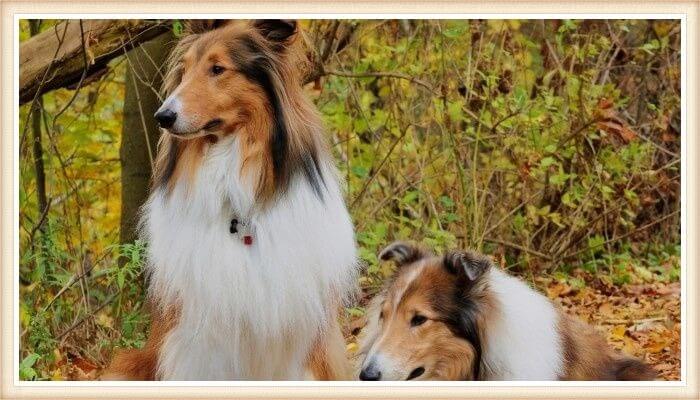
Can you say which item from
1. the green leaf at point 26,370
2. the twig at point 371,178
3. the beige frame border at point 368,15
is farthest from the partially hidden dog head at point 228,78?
the twig at point 371,178

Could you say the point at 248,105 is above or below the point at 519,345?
above

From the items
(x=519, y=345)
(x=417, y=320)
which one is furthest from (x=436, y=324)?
(x=519, y=345)

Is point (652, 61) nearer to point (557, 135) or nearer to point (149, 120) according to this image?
point (557, 135)

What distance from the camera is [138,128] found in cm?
616

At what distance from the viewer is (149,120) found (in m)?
6.07

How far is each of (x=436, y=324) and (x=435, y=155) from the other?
7.88 feet

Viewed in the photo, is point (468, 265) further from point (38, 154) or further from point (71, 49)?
point (38, 154)

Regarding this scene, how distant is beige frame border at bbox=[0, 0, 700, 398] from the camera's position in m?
4.65

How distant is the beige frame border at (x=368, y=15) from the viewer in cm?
465

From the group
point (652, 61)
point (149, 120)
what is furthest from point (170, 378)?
point (652, 61)

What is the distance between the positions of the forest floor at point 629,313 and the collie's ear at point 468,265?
0.83 metres

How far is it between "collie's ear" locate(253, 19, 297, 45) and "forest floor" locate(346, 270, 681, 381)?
155 centimetres

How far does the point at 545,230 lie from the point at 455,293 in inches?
112

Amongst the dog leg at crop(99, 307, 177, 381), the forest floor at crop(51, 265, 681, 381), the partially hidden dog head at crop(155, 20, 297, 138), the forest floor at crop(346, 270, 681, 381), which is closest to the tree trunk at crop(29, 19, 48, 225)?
the forest floor at crop(51, 265, 681, 381)
